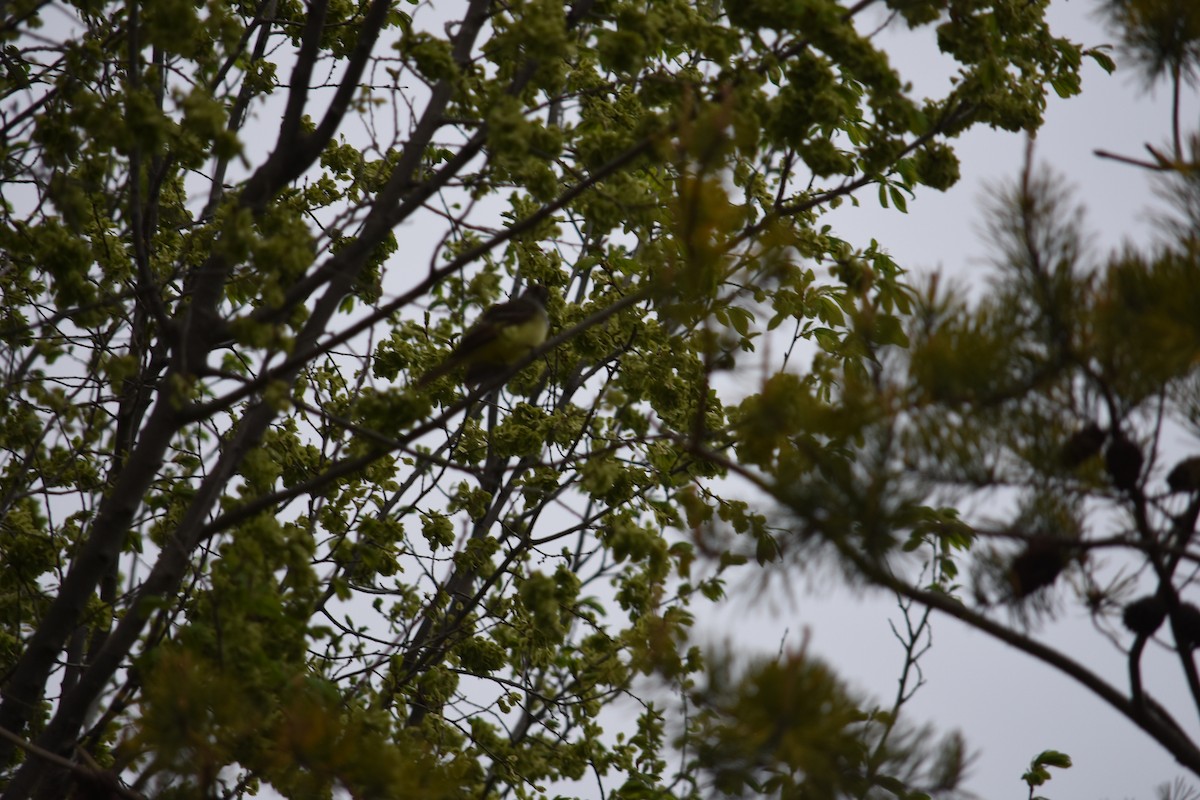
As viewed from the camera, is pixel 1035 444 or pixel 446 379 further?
pixel 446 379

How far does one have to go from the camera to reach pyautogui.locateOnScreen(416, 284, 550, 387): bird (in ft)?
16.9

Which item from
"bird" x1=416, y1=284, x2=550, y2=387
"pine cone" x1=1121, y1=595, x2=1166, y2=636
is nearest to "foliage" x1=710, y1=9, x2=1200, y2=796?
"pine cone" x1=1121, y1=595, x2=1166, y2=636

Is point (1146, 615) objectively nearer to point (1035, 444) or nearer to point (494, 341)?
point (1035, 444)

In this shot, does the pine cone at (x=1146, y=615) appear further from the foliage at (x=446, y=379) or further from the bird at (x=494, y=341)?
the bird at (x=494, y=341)

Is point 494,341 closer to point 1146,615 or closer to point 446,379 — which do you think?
point 446,379

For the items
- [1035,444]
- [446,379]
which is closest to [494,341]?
[446,379]

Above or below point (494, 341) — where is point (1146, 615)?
below

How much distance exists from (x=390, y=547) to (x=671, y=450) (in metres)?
1.64

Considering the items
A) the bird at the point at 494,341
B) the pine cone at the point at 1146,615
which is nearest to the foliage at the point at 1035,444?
the pine cone at the point at 1146,615

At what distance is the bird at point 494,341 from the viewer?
514 cm

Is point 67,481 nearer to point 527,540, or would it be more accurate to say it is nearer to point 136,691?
point 136,691

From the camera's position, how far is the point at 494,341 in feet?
17.6

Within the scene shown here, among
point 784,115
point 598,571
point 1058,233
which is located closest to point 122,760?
point 784,115

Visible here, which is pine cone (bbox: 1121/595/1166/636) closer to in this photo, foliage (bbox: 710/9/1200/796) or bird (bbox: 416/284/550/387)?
foliage (bbox: 710/9/1200/796)
